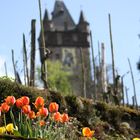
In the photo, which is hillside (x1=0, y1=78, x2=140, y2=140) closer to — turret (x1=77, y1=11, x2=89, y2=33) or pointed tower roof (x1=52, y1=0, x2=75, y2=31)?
turret (x1=77, y1=11, x2=89, y2=33)

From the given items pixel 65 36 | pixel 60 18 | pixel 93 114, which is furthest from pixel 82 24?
pixel 93 114

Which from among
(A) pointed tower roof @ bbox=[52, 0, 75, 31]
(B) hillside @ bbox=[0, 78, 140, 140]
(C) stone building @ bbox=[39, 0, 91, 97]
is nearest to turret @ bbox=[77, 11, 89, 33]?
(C) stone building @ bbox=[39, 0, 91, 97]

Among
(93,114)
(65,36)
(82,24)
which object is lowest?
(93,114)

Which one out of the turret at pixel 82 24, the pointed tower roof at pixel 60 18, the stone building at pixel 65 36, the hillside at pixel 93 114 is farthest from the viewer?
the pointed tower roof at pixel 60 18

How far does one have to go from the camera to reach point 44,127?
688 centimetres

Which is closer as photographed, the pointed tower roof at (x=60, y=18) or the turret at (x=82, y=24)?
the turret at (x=82, y=24)

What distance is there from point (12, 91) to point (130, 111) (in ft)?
10.9

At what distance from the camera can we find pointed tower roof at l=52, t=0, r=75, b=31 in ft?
416

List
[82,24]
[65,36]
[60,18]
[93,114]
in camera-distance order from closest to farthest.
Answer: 1. [93,114]
2. [82,24]
3. [65,36]
4. [60,18]

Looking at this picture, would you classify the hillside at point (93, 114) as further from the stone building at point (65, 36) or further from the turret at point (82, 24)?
the turret at point (82, 24)

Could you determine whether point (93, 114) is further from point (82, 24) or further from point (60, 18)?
point (60, 18)

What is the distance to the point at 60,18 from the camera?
12694cm

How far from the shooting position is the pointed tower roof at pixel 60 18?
126938mm

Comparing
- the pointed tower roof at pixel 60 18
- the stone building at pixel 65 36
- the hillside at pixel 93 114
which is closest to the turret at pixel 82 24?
the stone building at pixel 65 36
